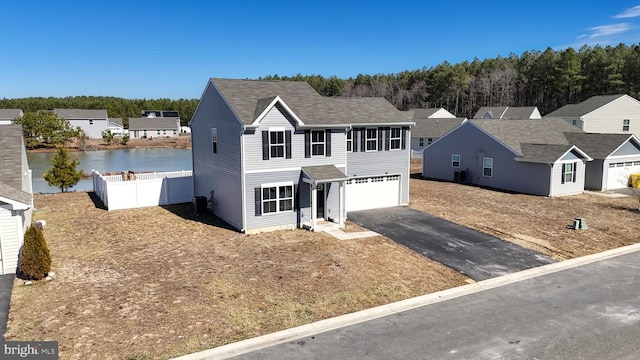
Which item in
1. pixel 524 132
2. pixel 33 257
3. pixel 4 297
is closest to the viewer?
pixel 4 297

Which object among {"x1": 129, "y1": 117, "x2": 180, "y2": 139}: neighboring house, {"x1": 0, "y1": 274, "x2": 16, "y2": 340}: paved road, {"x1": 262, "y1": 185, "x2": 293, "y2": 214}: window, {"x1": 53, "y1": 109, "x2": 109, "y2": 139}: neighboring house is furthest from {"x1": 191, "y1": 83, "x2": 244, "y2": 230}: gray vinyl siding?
{"x1": 53, "y1": 109, "x2": 109, "y2": 139}: neighboring house

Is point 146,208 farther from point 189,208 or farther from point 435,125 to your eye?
point 435,125

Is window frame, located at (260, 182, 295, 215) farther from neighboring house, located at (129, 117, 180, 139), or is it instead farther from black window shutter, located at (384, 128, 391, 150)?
neighboring house, located at (129, 117, 180, 139)

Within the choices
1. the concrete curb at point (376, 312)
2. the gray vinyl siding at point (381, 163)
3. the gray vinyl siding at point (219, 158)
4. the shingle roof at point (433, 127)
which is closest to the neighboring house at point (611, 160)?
the gray vinyl siding at point (381, 163)

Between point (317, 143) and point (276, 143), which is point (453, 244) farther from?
point (276, 143)

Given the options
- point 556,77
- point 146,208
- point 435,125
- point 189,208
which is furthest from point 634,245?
point 556,77

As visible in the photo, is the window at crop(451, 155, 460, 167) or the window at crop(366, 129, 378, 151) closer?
the window at crop(366, 129, 378, 151)

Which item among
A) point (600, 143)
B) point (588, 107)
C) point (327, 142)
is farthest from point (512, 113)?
point (327, 142)
